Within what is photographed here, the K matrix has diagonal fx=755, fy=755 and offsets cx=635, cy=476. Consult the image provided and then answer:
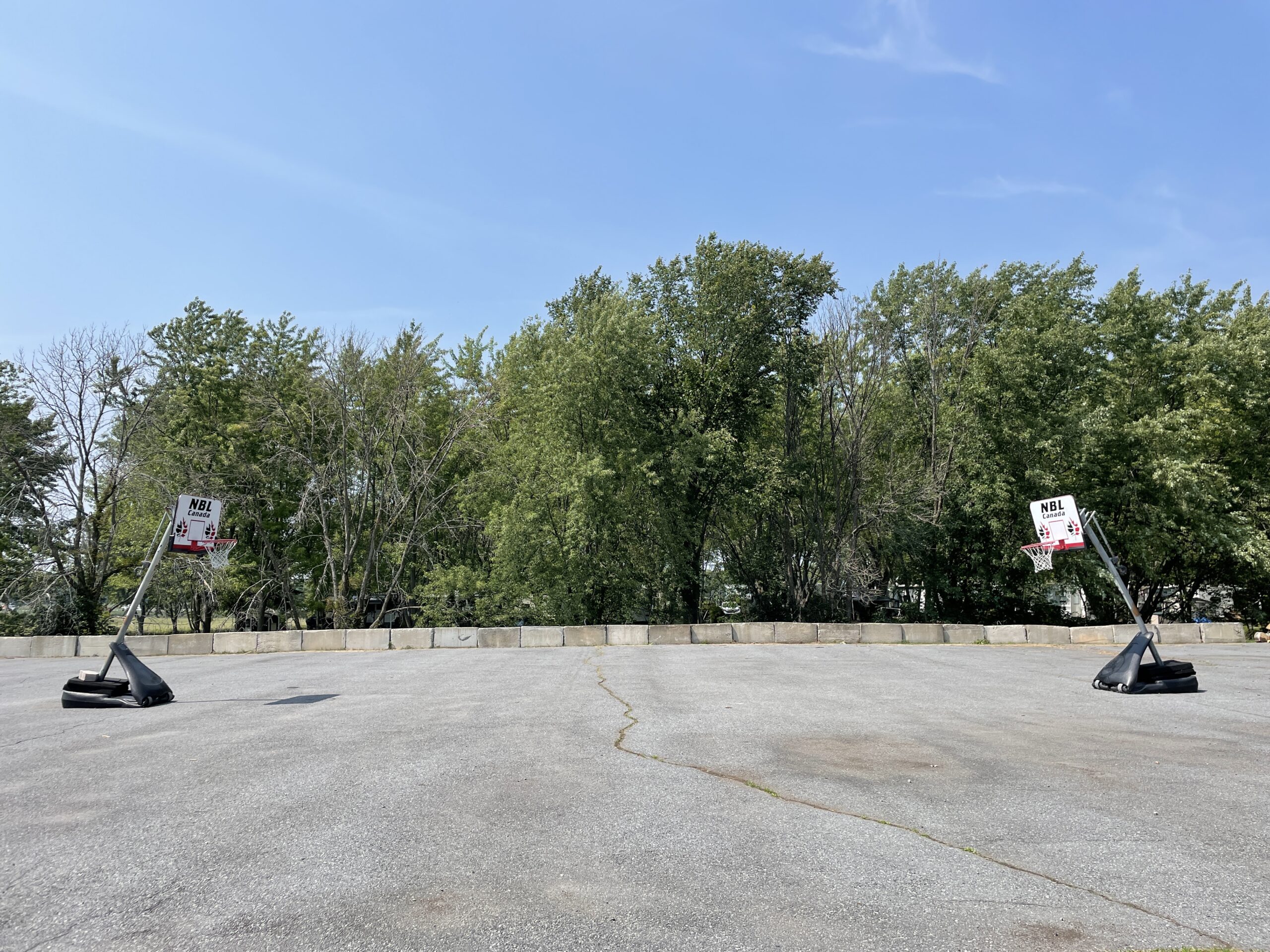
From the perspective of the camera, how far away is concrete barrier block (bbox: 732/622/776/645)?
22.6 metres

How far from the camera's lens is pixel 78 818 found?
16.1 feet

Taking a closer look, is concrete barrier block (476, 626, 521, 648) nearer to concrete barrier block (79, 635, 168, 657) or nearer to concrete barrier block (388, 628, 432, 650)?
concrete barrier block (388, 628, 432, 650)

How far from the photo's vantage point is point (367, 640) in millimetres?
21562

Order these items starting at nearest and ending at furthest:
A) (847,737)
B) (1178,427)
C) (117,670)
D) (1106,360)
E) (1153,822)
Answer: (1153,822) < (847,737) < (117,670) < (1178,427) < (1106,360)

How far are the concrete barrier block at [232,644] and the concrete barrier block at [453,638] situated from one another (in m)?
4.92

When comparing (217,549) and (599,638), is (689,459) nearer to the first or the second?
(599,638)

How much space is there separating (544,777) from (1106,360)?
119 ft

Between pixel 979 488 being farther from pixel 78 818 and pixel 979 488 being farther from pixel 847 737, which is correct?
pixel 78 818

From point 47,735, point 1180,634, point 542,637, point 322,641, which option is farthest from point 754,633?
point 47,735

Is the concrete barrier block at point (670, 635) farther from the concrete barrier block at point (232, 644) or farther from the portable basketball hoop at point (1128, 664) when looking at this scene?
the portable basketball hoop at point (1128, 664)

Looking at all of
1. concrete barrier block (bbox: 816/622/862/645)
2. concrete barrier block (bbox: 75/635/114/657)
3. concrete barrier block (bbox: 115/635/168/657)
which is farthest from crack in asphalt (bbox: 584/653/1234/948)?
concrete barrier block (bbox: 75/635/114/657)

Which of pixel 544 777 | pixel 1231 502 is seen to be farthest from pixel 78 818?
pixel 1231 502

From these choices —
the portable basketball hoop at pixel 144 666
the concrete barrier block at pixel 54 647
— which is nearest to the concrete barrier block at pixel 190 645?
the concrete barrier block at pixel 54 647

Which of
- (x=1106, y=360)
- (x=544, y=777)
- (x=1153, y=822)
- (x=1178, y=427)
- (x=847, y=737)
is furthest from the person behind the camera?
(x=1106, y=360)
